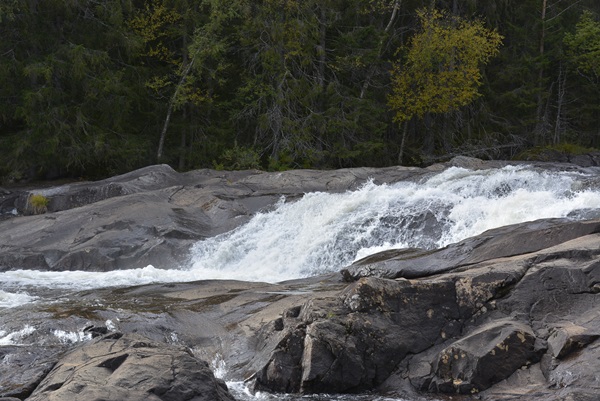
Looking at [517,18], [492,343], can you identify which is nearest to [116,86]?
[517,18]

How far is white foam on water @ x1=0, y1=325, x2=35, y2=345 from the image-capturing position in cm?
959

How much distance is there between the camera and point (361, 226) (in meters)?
16.1

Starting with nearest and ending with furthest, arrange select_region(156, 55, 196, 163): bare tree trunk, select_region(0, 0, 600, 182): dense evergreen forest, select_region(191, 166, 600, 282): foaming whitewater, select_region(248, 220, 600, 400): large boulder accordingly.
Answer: select_region(248, 220, 600, 400): large boulder → select_region(191, 166, 600, 282): foaming whitewater → select_region(0, 0, 600, 182): dense evergreen forest → select_region(156, 55, 196, 163): bare tree trunk

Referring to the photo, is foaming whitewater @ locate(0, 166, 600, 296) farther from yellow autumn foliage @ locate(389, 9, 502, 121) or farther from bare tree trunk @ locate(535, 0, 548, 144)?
bare tree trunk @ locate(535, 0, 548, 144)

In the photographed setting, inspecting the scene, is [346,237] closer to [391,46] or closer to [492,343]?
[492,343]

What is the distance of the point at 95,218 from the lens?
58.9ft

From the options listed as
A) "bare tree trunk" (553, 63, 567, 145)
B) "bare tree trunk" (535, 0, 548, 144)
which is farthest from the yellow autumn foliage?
"bare tree trunk" (553, 63, 567, 145)

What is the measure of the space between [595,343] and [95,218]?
12470mm

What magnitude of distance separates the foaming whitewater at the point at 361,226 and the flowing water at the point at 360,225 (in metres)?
0.02

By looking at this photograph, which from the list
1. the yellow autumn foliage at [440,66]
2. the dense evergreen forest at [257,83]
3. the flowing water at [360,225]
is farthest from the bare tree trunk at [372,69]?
the flowing water at [360,225]

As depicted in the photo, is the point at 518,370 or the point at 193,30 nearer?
the point at 518,370

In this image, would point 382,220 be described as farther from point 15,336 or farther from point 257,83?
point 257,83

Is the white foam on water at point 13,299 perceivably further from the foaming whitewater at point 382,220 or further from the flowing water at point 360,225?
the foaming whitewater at point 382,220

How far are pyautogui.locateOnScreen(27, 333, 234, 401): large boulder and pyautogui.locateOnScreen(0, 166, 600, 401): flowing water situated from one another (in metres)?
6.66
